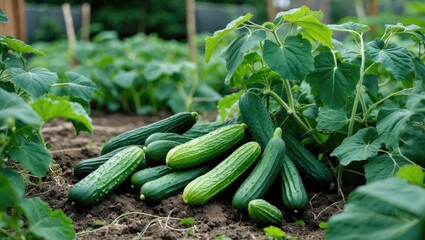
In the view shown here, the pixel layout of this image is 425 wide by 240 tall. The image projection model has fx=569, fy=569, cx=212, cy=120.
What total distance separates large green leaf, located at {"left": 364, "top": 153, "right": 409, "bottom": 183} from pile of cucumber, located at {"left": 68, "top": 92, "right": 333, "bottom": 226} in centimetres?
37

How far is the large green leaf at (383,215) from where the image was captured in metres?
1.96

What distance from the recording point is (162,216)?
330 centimetres

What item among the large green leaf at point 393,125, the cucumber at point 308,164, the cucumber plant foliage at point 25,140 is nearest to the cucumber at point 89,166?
the cucumber plant foliage at point 25,140

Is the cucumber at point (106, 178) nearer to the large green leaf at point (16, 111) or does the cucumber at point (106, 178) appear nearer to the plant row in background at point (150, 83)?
the large green leaf at point (16, 111)

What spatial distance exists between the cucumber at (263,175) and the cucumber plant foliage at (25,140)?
0.98 metres

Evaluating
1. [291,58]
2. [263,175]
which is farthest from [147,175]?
[291,58]

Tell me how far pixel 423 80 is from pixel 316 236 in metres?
1.30

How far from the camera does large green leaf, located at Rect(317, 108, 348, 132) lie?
3.66 meters

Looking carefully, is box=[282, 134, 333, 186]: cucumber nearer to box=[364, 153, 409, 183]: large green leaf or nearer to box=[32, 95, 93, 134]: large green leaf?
box=[364, 153, 409, 183]: large green leaf

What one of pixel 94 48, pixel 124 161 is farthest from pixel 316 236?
pixel 94 48

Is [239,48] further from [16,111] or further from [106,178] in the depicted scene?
[16,111]

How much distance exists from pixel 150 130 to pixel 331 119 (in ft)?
4.06

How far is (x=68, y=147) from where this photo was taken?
4996mm

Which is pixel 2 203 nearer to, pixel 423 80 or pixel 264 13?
pixel 423 80
